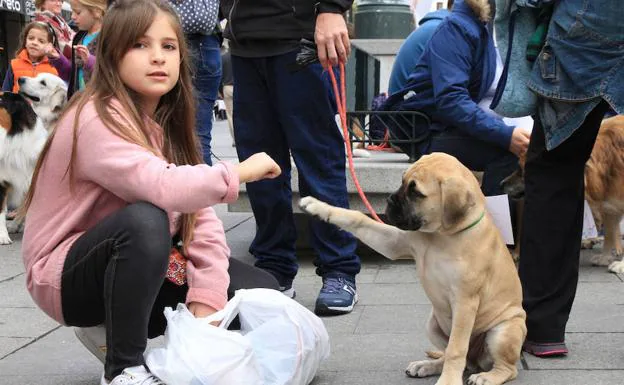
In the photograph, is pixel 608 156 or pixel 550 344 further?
pixel 608 156

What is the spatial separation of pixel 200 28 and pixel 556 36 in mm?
2437

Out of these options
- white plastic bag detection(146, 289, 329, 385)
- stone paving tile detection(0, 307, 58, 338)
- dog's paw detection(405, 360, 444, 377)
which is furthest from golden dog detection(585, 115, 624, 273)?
stone paving tile detection(0, 307, 58, 338)

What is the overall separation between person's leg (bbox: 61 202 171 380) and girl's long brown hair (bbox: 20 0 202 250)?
247mm

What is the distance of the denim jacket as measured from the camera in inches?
122

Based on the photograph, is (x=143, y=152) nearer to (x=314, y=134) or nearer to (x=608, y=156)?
(x=314, y=134)

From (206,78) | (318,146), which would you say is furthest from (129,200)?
(206,78)

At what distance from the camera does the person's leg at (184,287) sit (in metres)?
3.21

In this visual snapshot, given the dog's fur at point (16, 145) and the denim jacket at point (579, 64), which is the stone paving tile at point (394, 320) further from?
the dog's fur at point (16, 145)

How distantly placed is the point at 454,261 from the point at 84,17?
4.49 m

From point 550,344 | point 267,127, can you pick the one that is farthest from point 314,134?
point 550,344

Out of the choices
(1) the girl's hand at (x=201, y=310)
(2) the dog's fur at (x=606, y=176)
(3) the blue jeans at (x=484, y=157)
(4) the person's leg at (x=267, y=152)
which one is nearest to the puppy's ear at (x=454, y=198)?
(1) the girl's hand at (x=201, y=310)

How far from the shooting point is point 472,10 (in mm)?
5297

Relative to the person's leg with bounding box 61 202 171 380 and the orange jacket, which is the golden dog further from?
the orange jacket

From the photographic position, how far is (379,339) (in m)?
3.74
